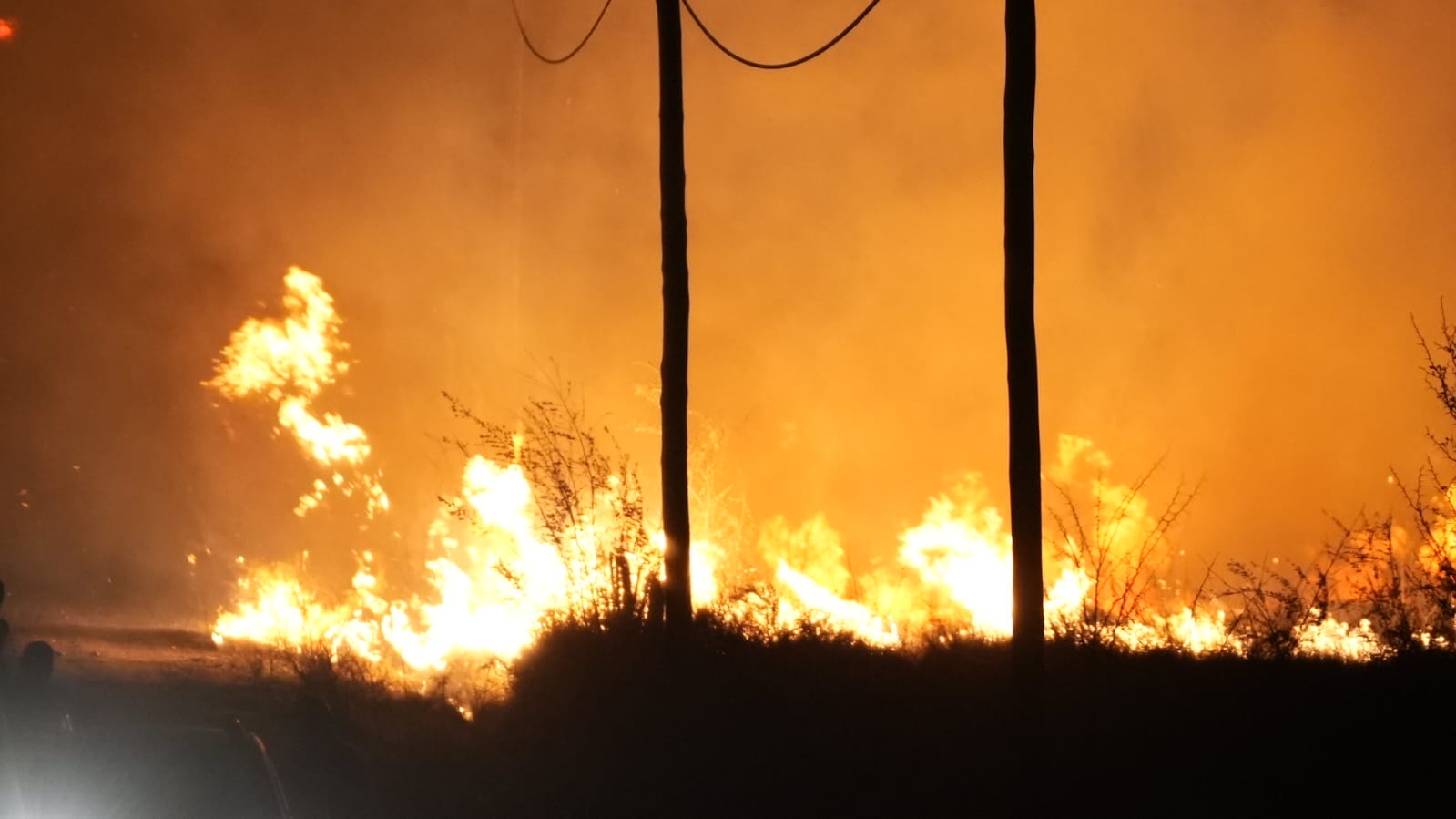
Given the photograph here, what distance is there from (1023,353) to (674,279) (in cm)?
423

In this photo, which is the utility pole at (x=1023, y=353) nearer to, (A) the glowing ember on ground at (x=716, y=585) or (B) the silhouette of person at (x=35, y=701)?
(A) the glowing ember on ground at (x=716, y=585)

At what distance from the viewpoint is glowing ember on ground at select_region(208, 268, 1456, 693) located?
33.2ft

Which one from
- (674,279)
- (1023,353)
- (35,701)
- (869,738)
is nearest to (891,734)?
(869,738)

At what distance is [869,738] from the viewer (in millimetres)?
7738

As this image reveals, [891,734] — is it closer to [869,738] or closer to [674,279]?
[869,738]

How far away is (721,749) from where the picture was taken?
785cm

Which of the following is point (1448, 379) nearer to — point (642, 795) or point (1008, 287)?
point (1008, 287)

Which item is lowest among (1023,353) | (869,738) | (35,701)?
(869,738)

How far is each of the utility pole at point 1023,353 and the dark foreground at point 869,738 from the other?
0.67 m

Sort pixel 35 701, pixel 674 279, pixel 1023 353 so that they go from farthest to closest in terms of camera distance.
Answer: pixel 674 279 < pixel 35 701 < pixel 1023 353

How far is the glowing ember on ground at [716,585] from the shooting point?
33.2 feet

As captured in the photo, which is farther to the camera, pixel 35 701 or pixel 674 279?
pixel 674 279

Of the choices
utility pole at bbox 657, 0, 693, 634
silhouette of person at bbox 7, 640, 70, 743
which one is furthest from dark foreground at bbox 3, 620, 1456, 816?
utility pole at bbox 657, 0, 693, 634

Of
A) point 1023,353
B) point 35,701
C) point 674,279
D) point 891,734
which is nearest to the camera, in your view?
point 1023,353
